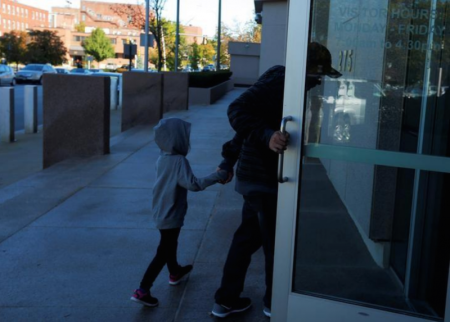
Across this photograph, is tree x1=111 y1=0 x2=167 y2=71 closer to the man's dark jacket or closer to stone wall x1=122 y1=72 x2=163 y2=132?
stone wall x1=122 y1=72 x2=163 y2=132

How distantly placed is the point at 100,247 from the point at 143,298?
1424mm

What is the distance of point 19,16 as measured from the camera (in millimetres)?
128500

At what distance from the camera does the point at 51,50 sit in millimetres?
81688

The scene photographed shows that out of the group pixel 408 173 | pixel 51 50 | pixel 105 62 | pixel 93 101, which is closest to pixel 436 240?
pixel 408 173

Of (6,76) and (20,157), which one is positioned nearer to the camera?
(20,157)

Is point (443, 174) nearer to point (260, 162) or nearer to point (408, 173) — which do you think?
point (408, 173)

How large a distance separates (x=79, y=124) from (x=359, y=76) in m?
7.48

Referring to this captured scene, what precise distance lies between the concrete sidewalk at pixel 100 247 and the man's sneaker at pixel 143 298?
2.2 inches

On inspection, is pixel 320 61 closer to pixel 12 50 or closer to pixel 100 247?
pixel 100 247

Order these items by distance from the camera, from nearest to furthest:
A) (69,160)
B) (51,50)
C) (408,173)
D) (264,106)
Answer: (408,173) < (264,106) < (69,160) < (51,50)

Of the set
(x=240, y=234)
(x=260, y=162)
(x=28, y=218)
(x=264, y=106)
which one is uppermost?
(x=264, y=106)

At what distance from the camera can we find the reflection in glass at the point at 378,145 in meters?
2.97

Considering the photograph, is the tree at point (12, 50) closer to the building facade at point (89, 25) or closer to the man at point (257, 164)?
the building facade at point (89, 25)

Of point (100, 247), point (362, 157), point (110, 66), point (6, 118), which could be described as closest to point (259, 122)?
point (362, 157)
